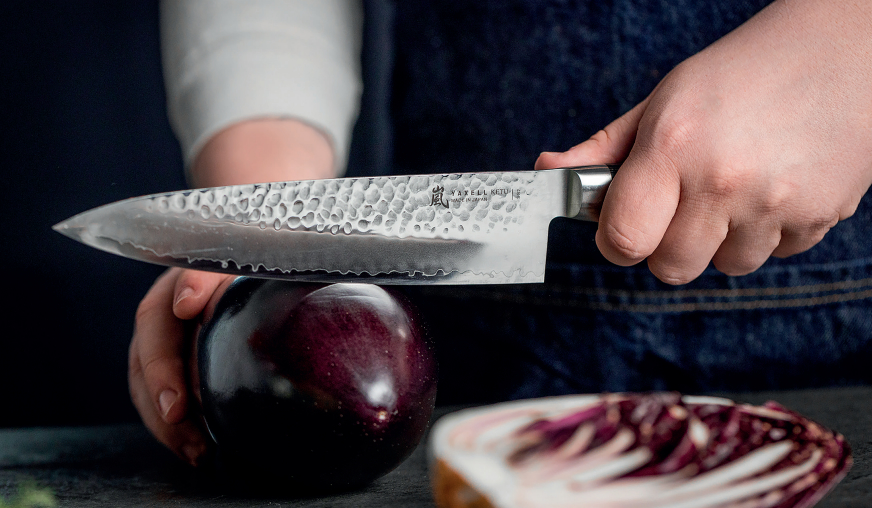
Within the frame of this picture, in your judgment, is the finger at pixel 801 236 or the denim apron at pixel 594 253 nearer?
the finger at pixel 801 236

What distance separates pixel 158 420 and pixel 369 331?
0.44 m

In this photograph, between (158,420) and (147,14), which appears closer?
(158,420)

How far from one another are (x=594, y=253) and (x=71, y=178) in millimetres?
2127

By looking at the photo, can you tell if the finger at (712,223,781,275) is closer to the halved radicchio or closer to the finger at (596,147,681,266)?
the finger at (596,147,681,266)

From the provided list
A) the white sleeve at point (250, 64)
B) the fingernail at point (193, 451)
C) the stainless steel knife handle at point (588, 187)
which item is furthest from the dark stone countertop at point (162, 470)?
the white sleeve at point (250, 64)

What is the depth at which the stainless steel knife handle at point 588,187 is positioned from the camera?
96 centimetres

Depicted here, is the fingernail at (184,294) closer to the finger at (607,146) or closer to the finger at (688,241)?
the finger at (607,146)

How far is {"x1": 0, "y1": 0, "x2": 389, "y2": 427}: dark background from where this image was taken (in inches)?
100

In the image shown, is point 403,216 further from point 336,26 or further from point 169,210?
point 336,26

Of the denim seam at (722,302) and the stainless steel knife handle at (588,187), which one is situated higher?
the stainless steel knife handle at (588,187)

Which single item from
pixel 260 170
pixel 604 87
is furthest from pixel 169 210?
pixel 604 87

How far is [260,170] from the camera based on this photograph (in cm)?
132

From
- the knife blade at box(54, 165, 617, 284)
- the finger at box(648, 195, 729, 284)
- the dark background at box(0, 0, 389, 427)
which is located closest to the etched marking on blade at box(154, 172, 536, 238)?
the knife blade at box(54, 165, 617, 284)

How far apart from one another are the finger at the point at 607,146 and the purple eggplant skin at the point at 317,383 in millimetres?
350
